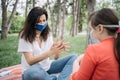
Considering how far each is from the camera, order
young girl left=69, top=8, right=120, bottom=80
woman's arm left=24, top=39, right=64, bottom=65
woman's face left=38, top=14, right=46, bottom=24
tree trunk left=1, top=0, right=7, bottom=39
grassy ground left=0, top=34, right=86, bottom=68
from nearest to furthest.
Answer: young girl left=69, top=8, right=120, bottom=80 < woman's arm left=24, top=39, right=64, bottom=65 < woman's face left=38, top=14, right=46, bottom=24 < grassy ground left=0, top=34, right=86, bottom=68 < tree trunk left=1, top=0, right=7, bottom=39

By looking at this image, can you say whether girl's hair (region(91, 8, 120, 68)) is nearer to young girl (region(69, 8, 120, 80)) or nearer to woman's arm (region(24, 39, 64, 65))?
young girl (region(69, 8, 120, 80))

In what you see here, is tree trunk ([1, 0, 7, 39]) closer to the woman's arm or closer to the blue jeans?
the blue jeans

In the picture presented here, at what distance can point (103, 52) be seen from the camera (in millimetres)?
1973

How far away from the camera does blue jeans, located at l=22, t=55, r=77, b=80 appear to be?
128 inches

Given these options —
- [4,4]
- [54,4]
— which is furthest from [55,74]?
[54,4]

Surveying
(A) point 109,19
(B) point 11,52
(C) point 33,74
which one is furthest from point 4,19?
(A) point 109,19

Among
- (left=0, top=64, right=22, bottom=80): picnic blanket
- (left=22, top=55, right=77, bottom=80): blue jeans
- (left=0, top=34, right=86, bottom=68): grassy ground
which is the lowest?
(left=0, top=34, right=86, bottom=68): grassy ground

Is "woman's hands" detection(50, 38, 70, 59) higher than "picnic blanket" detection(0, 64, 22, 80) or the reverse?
higher

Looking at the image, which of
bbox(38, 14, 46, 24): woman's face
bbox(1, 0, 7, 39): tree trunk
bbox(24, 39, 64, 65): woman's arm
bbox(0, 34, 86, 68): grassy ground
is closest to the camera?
bbox(24, 39, 64, 65): woman's arm

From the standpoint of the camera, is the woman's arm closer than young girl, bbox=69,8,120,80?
No

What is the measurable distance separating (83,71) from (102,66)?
137mm

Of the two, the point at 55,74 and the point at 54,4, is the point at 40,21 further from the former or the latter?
the point at 54,4

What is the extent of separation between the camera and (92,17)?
2.10m

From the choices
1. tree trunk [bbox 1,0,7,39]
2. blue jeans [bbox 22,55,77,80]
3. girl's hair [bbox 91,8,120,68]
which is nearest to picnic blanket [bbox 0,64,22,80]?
blue jeans [bbox 22,55,77,80]
